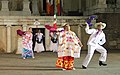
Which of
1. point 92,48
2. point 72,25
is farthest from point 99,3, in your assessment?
point 92,48

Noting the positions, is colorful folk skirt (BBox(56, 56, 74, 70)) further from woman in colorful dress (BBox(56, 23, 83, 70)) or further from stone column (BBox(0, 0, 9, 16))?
stone column (BBox(0, 0, 9, 16))

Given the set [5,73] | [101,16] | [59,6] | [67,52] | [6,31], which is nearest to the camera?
[5,73]

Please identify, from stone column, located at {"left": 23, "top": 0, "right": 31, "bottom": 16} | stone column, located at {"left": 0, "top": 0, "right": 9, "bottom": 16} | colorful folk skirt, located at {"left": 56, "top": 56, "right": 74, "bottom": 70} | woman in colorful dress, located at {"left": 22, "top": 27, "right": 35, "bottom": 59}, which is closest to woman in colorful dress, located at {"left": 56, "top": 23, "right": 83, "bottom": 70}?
colorful folk skirt, located at {"left": 56, "top": 56, "right": 74, "bottom": 70}

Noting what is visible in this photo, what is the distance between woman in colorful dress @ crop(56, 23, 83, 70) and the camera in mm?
12789

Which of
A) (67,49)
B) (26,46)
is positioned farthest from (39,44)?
(67,49)

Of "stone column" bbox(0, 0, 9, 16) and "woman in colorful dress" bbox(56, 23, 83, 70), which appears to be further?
"stone column" bbox(0, 0, 9, 16)

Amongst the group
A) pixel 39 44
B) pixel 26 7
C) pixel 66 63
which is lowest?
pixel 66 63

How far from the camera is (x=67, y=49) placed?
12.9 m

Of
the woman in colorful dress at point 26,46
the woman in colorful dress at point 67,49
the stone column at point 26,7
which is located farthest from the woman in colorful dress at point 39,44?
the woman in colorful dress at point 67,49

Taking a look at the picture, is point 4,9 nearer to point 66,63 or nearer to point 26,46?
point 26,46

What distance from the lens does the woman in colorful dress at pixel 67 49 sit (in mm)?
12789

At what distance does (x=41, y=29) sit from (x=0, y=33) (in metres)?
3.03

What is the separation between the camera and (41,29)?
2558 centimetres

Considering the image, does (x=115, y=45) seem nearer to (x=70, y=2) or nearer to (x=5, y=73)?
(x=70, y=2)
